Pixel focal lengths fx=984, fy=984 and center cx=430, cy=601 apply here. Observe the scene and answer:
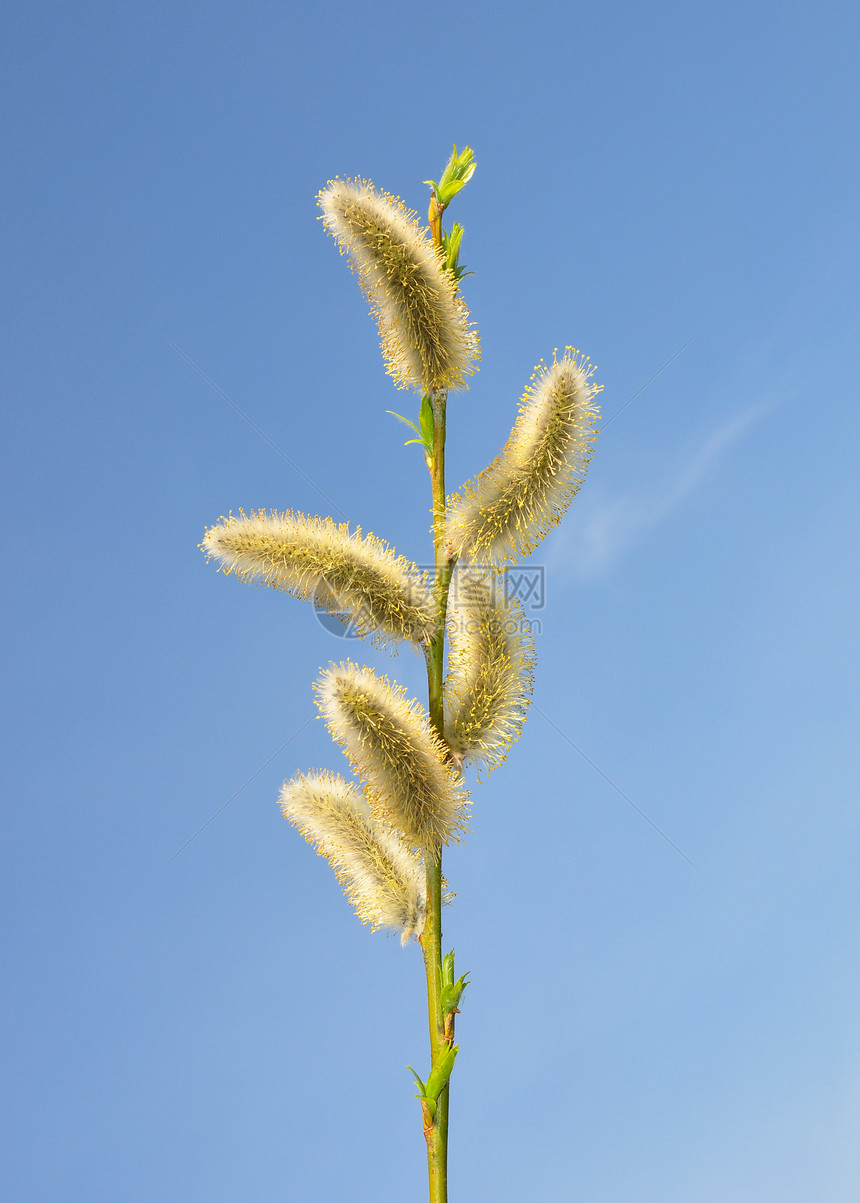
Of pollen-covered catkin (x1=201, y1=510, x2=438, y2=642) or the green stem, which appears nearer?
the green stem

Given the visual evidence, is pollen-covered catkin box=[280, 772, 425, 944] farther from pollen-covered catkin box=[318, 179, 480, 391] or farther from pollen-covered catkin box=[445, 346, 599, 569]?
pollen-covered catkin box=[318, 179, 480, 391]

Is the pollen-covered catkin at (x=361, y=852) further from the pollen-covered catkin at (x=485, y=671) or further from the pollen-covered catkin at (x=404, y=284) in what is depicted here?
the pollen-covered catkin at (x=404, y=284)

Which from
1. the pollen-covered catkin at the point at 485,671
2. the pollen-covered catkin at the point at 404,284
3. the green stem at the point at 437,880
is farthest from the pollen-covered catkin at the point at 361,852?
the pollen-covered catkin at the point at 404,284

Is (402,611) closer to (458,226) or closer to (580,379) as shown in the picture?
(580,379)

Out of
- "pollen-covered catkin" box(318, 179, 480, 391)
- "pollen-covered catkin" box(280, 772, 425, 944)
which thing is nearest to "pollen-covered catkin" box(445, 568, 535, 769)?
"pollen-covered catkin" box(280, 772, 425, 944)

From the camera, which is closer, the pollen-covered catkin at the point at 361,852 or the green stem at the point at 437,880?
the green stem at the point at 437,880
